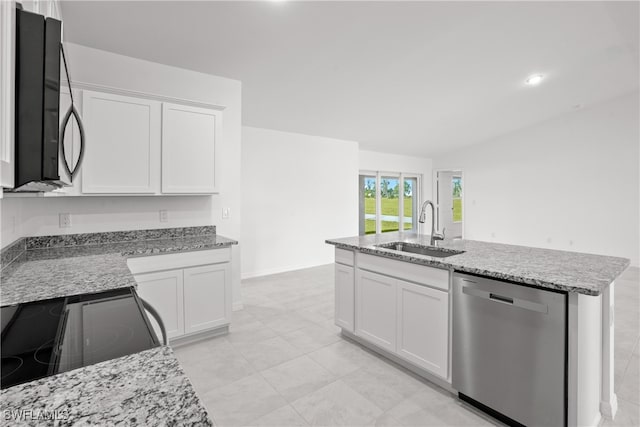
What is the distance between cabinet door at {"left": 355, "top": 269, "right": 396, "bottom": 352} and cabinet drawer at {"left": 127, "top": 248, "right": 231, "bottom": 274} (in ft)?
4.12

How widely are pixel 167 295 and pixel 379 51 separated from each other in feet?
10.4

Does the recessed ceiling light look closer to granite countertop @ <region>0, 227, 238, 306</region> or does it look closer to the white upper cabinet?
granite countertop @ <region>0, 227, 238, 306</region>

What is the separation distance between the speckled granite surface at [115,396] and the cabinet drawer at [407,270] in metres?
1.75

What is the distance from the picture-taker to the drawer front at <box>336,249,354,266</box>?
2.87 metres

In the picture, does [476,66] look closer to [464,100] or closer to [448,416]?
[464,100]

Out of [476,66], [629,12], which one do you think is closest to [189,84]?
[476,66]

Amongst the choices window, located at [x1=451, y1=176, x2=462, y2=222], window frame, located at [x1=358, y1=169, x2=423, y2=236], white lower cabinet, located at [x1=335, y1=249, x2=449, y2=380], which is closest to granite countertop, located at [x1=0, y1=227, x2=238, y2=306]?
white lower cabinet, located at [x1=335, y1=249, x2=449, y2=380]

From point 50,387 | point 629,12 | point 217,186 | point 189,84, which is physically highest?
point 629,12

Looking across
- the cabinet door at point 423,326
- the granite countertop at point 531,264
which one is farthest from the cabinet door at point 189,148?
the cabinet door at point 423,326

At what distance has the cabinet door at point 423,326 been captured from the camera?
2.14 meters

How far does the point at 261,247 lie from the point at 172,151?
8.71 feet

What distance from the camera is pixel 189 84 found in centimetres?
343

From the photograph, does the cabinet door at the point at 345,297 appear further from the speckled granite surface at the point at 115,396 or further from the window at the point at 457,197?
the window at the point at 457,197

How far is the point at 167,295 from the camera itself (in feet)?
8.96
